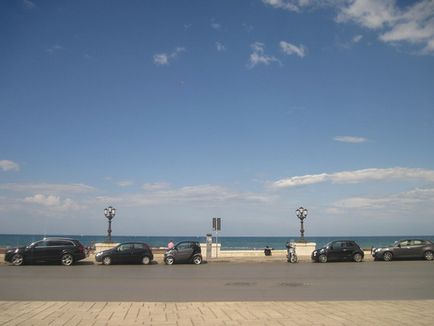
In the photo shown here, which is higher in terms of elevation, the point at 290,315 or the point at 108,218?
the point at 108,218

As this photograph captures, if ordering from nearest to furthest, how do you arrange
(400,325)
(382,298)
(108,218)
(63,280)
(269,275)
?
(400,325)
(382,298)
(63,280)
(269,275)
(108,218)

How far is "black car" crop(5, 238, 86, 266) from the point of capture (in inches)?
1118

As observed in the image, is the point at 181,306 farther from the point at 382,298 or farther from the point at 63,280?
the point at 63,280

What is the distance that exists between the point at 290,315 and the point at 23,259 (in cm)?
2256

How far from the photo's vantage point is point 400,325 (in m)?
9.10

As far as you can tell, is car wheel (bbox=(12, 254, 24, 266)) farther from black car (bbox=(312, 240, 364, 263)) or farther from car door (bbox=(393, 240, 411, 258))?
car door (bbox=(393, 240, 411, 258))

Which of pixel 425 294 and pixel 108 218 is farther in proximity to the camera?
pixel 108 218

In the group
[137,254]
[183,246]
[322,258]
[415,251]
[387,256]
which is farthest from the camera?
[415,251]

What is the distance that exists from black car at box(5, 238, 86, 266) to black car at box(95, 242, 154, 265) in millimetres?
1426

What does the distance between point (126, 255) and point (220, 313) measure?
20.5 m

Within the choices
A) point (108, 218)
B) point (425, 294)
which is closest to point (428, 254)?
point (425, 294)

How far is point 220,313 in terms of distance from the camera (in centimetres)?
1056

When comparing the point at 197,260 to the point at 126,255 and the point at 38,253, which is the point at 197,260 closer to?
the point at 126,255

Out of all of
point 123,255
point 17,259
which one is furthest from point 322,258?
point 17,259
